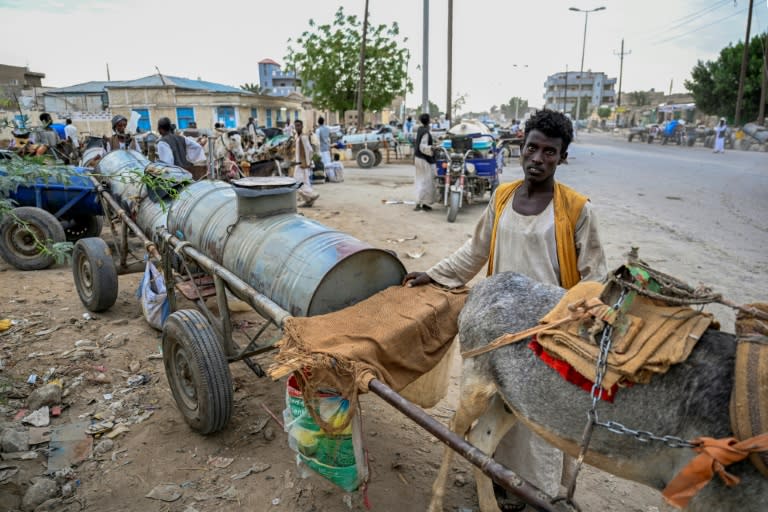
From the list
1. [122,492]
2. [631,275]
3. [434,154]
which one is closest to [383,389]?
[631,275]

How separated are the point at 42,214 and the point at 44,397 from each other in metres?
3.75

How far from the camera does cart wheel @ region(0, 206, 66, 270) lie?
21.1ft

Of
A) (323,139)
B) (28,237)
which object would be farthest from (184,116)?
(28,237)

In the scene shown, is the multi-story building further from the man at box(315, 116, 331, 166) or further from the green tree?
the man at box(315, 116, 331, 166)

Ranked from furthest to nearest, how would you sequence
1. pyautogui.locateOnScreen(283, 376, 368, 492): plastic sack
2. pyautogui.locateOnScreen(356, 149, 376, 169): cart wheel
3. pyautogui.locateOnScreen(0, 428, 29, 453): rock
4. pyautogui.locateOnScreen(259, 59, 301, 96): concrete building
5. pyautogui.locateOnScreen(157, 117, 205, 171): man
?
pyautogui.locateOnScreen(259, 59, 301, 96): concrete building → pyautogui.locateOnScreen(356, 149, 376, 169): cart wheel → pyautogui.locateOnScreen(157, 117, 205, 171): man → pyautogui.locateOnScreen(0, 428, 29, 453): rock → pyautogui.locateOnScreen(283, 376, 368, 492): plastic sack

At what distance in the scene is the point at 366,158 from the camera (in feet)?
65.2

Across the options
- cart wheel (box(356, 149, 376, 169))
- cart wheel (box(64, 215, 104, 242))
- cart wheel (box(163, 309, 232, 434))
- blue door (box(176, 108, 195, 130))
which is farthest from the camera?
blue door (box(176, 108, 195, 130))

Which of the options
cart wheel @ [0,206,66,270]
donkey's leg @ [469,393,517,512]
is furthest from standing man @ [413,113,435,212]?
donkey's leg @ [469,393,517,512]

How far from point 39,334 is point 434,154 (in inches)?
307

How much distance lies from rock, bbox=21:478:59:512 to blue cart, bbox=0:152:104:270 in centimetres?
451

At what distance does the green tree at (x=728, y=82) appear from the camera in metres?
29.1

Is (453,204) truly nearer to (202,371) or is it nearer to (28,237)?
(28,237)

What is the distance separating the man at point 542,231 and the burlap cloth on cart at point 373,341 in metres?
0.41

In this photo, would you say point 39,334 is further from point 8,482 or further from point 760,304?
point 760,304
